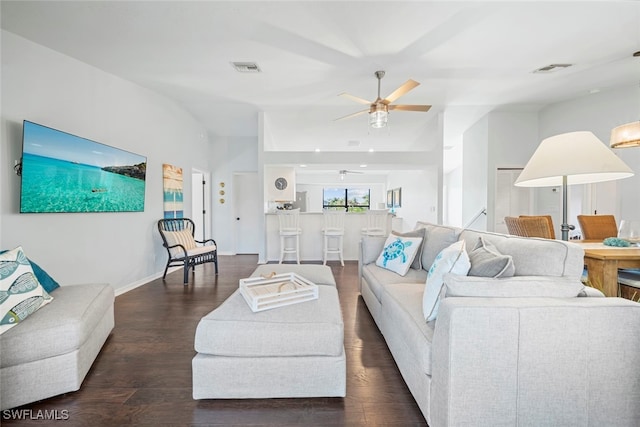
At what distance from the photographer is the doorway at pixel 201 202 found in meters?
6.30

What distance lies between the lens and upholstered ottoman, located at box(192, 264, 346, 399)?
1.53 m

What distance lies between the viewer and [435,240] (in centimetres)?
270

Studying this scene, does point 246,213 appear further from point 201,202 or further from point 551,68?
point 551,68

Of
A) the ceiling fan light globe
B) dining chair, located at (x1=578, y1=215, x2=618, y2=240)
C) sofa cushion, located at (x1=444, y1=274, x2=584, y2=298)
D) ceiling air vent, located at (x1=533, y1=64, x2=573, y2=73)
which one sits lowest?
sofa cushion, located at (x1=444, y1=274, x2=584, y2=298)

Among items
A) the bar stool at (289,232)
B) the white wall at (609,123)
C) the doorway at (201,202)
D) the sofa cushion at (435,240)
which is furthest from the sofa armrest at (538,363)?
the doorway at (201,202)

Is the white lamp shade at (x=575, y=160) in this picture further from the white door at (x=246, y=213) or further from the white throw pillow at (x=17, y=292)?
the white door at (x=246, y=213)

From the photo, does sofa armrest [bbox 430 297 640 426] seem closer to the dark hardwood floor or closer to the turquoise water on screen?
the dark hardwood floor

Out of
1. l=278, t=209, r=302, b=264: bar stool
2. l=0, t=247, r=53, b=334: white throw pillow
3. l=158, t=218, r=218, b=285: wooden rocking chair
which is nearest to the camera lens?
l=0, t=247, r=53, b=334: white throw pillow

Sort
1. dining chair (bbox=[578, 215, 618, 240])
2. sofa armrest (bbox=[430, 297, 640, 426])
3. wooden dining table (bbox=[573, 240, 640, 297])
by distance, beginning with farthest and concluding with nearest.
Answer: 1. dining chair (bbox=[578, 215, 618, 240])
2. wooden dining table (bbox=[573, 240, 640, 297])
3. sofa armrest (bbox=[430, 297, 640, 426])

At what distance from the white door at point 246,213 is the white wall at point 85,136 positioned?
6.43 ft

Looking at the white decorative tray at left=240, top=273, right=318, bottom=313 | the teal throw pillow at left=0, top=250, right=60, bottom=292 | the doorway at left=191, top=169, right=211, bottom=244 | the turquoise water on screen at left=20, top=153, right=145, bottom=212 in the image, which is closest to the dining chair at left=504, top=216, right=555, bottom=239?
the white decorative tray at left=240, top=273, right=318, bottom=313

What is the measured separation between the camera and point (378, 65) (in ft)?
11.4

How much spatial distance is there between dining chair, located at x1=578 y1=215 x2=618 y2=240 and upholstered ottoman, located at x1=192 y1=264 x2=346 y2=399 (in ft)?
10.7

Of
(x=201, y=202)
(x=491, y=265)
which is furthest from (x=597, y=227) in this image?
(x=201, y=202)
